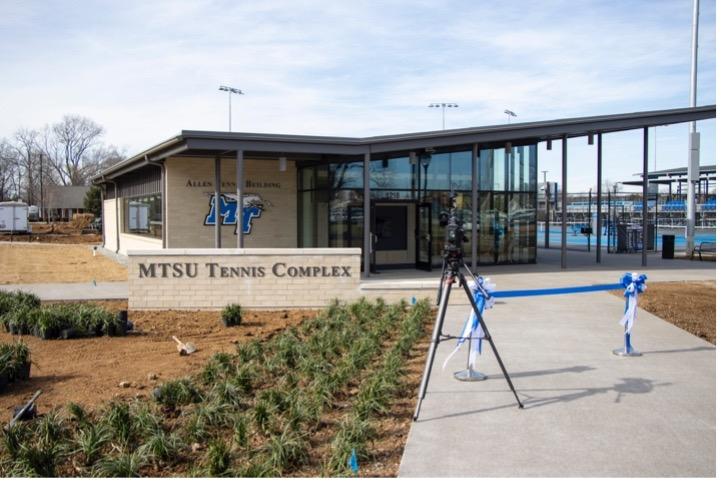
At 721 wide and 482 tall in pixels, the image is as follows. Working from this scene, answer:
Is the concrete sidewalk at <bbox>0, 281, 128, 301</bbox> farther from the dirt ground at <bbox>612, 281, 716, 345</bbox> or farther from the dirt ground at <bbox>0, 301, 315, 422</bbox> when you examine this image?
the dirt ground at <bbox>612, 281, 716, 345</bbox>

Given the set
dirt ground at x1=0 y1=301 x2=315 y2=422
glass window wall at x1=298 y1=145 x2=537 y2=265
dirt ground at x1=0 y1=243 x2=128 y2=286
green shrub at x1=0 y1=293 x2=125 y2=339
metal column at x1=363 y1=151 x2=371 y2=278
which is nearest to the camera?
dirt ground at x1=0 y1=301 x2=315 y2=422

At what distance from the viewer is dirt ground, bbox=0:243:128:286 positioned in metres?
18.1

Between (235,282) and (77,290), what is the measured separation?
4.37m

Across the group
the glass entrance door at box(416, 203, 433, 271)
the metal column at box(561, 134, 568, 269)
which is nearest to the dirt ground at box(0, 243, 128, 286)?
the glass entrance door at box(416, 203, 433, 271)

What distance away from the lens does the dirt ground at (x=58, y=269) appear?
18.1 metres

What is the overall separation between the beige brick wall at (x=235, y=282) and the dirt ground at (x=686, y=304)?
18.2 feet

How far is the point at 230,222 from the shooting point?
1998 centimetres

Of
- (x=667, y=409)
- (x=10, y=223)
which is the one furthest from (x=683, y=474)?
(x=10, y=223)

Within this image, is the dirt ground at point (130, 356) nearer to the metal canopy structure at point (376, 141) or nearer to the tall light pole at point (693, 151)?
Answer: the metal canopy structure at point (376, 141)

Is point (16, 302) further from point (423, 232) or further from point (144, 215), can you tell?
point (144, 215)

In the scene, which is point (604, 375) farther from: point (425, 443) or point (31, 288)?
point (31, 288)

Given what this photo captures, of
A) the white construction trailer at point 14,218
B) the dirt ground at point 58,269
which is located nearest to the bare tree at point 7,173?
the white construction trailer at point 14,218

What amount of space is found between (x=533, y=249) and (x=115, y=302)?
535 inches

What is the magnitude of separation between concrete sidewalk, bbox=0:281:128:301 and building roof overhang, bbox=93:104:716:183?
3.59 m
